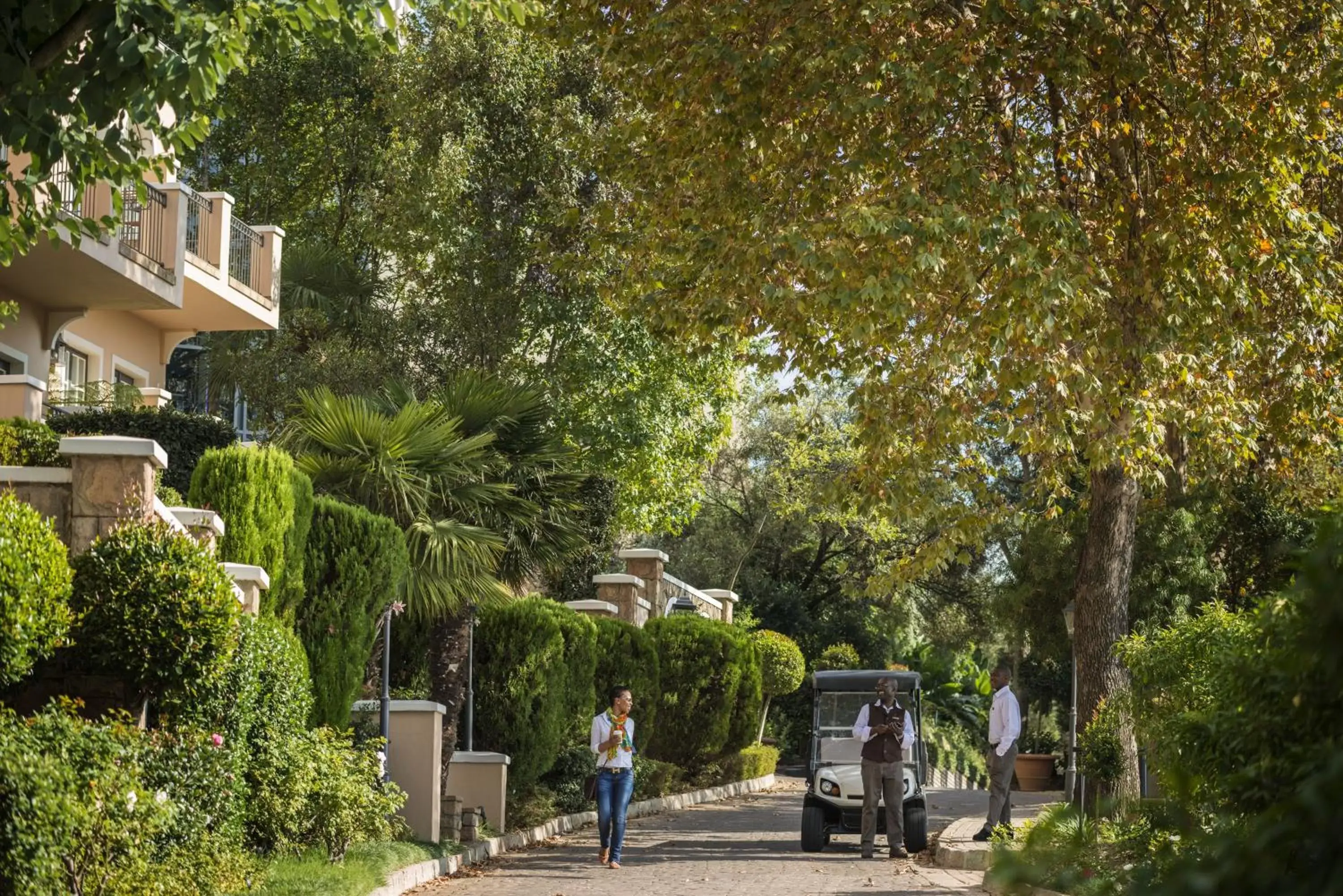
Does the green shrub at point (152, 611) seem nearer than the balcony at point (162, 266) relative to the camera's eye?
Yes

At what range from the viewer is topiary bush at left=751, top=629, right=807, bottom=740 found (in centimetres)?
3947

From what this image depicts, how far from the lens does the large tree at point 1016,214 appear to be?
1541 cm

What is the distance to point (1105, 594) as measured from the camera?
18406mm

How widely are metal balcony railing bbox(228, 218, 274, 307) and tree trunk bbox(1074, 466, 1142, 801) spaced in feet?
49.8

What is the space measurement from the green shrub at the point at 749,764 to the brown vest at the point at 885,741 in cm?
1356

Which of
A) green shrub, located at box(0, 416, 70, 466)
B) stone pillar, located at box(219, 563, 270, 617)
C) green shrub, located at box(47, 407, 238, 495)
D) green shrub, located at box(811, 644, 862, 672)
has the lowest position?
green shrub, located at box(811, 644, 862, 672)

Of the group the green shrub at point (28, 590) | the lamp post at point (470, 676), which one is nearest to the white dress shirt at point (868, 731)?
the lamp post at point (470, 676)

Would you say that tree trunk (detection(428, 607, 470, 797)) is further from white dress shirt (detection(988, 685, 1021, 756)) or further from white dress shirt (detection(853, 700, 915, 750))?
white dress shirt (detection(988, 685, 1021, 756))

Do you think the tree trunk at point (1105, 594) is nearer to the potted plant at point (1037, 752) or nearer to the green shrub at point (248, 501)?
the green shrub at point (248, 501)

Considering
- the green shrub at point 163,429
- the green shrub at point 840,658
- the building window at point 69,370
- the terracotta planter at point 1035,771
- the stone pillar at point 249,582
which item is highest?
the building window at point 69,370

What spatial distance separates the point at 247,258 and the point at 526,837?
502 inches

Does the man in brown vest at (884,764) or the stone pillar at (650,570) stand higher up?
the stone pillar at (650,570)

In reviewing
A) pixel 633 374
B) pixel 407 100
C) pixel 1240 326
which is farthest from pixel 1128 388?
pixel 407 100

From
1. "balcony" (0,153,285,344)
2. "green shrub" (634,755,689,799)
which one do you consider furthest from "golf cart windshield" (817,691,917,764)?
"balcony" (0,153,285,344)
